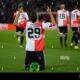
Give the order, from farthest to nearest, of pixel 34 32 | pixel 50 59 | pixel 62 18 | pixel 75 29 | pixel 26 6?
pixel 26 6
pixel 62 18
pixel 75 29
pixel 50 59
pixel 34 32

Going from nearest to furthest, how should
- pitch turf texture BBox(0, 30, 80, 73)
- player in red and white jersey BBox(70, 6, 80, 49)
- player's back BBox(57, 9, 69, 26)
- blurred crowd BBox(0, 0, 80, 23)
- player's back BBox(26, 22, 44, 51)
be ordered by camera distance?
player's back BBox(26, 22, 44, 51), pitch turf texture BBox(0, 30, 80, 73), player in red and white jersey BBox(70, 6, 80, 49), player's back BBox(57, 9, 69, 26), blurred crowd BBox(0, 0, 80, 23)

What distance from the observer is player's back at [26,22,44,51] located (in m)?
10.7

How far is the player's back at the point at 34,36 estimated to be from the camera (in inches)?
422

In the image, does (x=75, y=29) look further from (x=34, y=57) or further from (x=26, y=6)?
(x=26, y=6)

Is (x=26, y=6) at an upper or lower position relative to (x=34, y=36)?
upper

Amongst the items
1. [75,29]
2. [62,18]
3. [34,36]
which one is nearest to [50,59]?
[34,36]

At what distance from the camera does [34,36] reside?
35.3 feet

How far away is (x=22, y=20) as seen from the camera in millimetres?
18703

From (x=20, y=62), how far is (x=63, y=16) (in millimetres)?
5576

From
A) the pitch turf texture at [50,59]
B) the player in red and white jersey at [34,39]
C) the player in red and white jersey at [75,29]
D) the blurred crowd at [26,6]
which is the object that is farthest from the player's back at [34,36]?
the blurred crowd at [26,6]

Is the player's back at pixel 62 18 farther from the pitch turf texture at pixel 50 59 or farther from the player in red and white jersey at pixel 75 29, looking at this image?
the pitch turf texture at pixel 50 59

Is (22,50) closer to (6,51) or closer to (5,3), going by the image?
(6,51)

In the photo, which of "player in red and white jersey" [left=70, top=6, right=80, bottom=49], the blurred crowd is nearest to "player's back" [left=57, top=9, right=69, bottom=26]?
"player in red and white jersey" [left=70, top=6, right=80, bottom=49]

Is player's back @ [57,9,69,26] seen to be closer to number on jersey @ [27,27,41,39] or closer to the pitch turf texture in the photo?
the pitch turf texture
